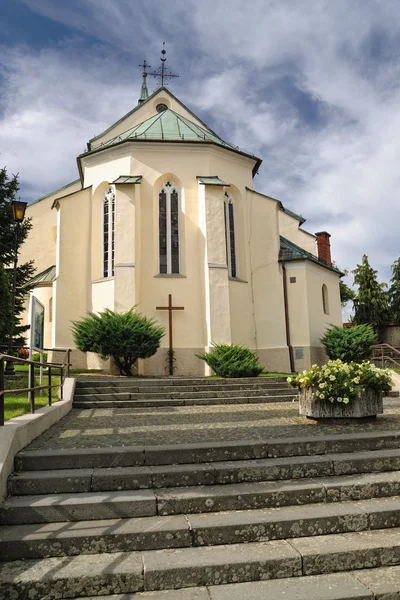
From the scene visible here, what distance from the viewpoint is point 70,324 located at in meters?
19.0

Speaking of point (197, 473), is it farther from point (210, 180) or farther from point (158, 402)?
point (210, 180)

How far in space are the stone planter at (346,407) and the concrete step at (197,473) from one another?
5.90ft

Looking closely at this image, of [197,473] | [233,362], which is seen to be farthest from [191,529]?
[233,362]

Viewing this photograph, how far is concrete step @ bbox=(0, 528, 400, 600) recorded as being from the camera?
340 cm

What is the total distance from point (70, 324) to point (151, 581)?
16.3 m

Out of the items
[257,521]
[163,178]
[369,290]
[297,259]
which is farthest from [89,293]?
[369,290]

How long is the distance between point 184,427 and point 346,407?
257cm

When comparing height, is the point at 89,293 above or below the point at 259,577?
above

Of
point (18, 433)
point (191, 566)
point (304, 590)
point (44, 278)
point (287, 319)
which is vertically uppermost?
point (44, 278)

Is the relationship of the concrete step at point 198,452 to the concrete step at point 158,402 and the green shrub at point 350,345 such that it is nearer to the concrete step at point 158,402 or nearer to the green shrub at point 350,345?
the concrete step at point 158,402

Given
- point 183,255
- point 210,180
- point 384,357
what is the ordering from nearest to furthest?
point 384,357
point 210,180
point 183,255

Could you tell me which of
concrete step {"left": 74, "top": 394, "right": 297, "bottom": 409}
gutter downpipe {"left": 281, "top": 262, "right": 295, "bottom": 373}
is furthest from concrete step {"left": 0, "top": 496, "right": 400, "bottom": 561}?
gutter downpipe {"left": 281, "top": 262, "right": 295, "bottom": 373}

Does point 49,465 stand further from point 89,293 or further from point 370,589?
point 89,293

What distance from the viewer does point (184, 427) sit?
7371mm
